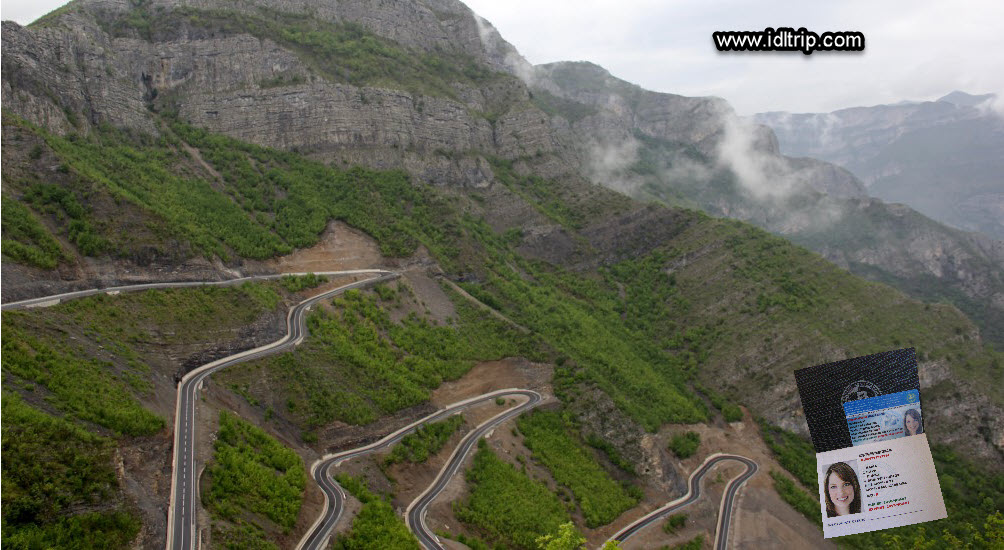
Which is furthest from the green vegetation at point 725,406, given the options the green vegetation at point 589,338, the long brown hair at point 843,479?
the long brown hair at point 843,479

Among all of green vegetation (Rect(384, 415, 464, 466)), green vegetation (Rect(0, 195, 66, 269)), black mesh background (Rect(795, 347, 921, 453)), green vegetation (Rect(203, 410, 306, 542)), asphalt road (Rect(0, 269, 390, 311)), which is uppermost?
green vegetation (Rect(0, 195, 66, 269))

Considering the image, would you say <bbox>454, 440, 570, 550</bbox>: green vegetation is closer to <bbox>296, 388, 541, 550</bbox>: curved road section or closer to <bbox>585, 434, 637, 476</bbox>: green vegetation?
<bbox>296, 388, 541, 550</bbox>: curved road section

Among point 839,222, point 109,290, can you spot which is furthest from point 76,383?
point 839,222

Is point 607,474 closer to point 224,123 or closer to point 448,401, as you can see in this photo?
point 448,401

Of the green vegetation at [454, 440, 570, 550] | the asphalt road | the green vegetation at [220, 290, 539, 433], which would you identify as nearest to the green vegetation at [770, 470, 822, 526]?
the green vegetation at [454, 440, 570, 550]

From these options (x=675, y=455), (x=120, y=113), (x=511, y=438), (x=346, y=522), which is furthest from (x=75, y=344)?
(x=675, y=455)

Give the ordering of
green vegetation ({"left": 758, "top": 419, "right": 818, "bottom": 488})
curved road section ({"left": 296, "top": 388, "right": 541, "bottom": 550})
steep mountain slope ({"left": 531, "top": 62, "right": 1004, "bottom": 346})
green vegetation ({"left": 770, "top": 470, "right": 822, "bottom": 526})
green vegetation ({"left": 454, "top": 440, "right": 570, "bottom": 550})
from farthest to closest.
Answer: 1. steep mountain slope ({"left": 531, "top": 62, "right": 1004, "bottom": 346})
2. green vegetation ({"left": 758, "top": 419, "right": 818, "bottom": 488})
3. green vegetation ({"left": 770, "top": 470, "right": 822, "bottom": 526})
4. green vegetation ({"left": 454, "top": 440, "right": 570, "bottom": 550})
5. curved road section ({"left": 296, "top": 388, "right": 541, "bottom": 550})
